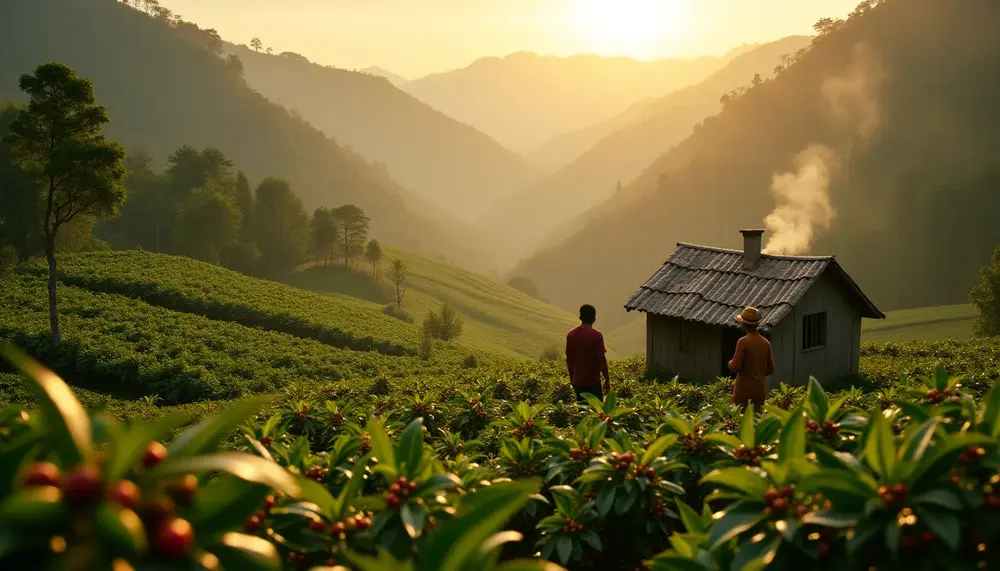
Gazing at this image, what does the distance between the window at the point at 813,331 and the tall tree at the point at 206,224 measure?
68.6 metres

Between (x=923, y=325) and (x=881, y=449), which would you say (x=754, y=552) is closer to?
(x=881, y=449)

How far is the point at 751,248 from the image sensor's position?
22203mm

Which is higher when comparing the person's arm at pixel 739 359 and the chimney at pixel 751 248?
the chimney at pixel 751 248

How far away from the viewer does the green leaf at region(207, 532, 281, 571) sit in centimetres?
250

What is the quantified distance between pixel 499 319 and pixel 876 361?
6719 centimetres

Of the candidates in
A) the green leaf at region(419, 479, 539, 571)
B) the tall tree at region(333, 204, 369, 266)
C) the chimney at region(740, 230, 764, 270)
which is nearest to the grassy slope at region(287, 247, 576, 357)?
the tall tree at region(333, 204, 369, 266)

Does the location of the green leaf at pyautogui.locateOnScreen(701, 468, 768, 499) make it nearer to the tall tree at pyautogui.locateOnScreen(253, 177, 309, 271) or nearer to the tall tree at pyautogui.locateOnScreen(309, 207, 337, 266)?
the tall tree at pyautogui.locateOnScreen(309, 207, 337, 266)

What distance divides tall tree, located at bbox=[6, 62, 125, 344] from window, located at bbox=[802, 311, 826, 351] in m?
26.6

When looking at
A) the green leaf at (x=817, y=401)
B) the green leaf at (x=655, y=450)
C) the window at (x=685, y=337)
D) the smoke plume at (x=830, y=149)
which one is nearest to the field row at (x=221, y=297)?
the window at (x=685, y=337)

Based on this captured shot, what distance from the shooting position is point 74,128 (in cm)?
2777

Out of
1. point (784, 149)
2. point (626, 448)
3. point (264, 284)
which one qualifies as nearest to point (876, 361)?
point (626, 448)

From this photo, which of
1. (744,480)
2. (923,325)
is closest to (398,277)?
(923,325)

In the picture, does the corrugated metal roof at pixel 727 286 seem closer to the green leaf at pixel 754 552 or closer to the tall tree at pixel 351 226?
the green leaf at pixel 754 552

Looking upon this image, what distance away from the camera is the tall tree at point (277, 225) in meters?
91.4
